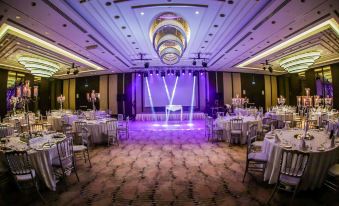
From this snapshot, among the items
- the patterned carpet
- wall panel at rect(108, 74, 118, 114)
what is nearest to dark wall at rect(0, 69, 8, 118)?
wall panel at rect(108, 74, 118, 114)

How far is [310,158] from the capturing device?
3531 mm

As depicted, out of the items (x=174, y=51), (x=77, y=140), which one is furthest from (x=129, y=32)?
(x=77, y=140)

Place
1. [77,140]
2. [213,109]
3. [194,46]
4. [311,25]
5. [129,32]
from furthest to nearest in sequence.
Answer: [213,109]
[194,46]
[77,140]
[129,32]
[311,25]

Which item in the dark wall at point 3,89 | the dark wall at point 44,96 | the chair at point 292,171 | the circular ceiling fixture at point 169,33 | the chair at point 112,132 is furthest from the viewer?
the dark wall at point 44,96

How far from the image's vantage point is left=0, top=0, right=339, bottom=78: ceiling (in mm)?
4977

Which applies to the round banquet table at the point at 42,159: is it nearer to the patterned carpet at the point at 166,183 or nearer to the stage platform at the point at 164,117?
the patterned carpet at the point at 166,183

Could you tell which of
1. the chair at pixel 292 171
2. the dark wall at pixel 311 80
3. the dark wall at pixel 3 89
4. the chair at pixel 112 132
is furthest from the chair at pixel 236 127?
the dark wall at pixel 3 89

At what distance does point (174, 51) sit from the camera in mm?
7539

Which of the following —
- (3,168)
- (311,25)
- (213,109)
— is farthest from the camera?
(213,109)

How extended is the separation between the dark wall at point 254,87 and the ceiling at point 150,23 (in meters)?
8.79

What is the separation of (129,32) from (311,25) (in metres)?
5.46

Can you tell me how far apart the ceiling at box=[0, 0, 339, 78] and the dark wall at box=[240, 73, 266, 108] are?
8789 mm

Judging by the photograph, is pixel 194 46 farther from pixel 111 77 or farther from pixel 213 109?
pixel 111 77

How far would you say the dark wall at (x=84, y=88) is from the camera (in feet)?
59.7
